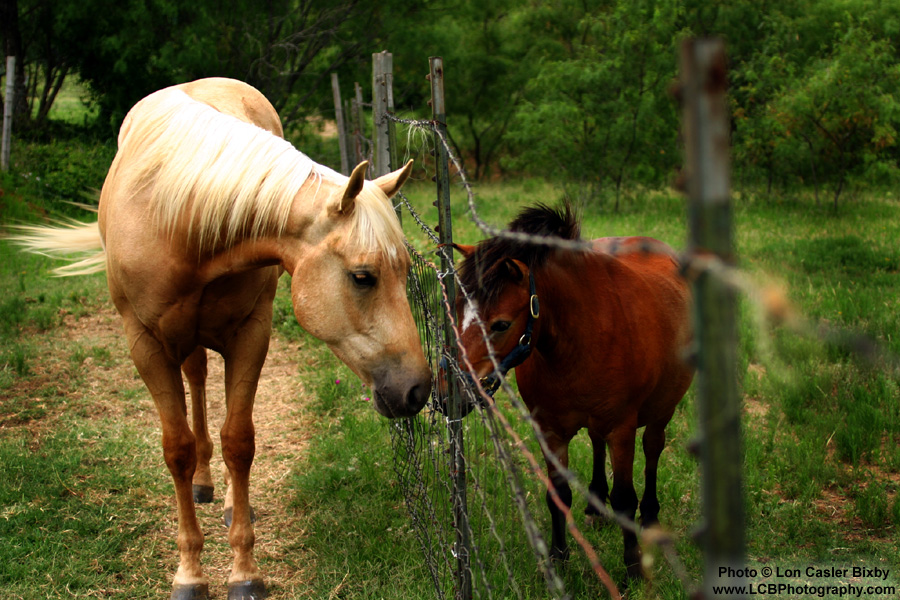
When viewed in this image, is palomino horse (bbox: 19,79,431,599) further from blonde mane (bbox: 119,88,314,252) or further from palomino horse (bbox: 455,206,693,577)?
palomino horse (bbox: 455,206,693,577)

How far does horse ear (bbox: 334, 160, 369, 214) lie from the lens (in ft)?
7.79

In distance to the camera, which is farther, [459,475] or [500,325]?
[500,325]

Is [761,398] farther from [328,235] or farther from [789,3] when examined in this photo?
[789,3]

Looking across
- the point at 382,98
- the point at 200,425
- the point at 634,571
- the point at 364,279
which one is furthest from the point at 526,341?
the point at 382,98

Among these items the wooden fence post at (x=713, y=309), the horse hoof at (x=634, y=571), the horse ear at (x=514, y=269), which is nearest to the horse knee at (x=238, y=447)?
the horse ear at (x=514, y=269)

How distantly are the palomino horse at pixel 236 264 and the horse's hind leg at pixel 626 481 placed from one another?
3.33 feet

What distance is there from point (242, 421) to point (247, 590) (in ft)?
2.33

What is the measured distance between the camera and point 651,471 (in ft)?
11.4

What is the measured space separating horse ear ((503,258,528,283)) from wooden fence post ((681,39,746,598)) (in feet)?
6.76

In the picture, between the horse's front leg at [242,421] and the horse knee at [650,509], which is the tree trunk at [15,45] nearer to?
the horse's front leg at [242,421]

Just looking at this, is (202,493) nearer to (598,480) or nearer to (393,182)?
(598,480)

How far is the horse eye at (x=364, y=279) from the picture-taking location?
8.17 feet

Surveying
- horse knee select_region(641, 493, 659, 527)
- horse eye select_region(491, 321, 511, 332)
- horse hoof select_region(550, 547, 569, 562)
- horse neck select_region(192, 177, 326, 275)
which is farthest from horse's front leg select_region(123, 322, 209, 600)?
horse knee select_region(641, 493, 659, 527)

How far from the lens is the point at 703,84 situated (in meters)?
0.67
